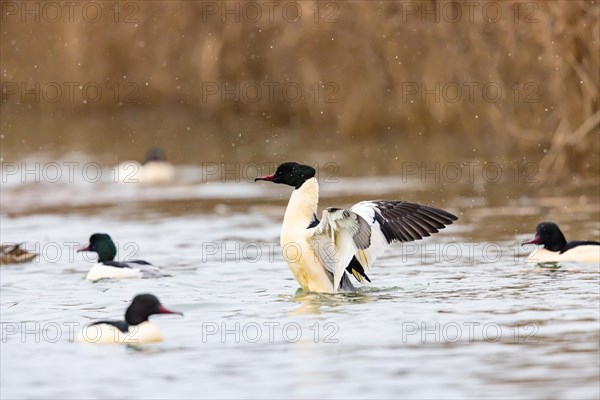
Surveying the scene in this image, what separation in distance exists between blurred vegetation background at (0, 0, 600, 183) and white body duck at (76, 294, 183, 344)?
9582mm

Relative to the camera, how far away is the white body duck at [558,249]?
12984mm

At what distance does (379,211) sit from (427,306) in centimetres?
140

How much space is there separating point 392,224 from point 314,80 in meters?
15.5

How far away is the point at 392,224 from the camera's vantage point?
39.5 feet

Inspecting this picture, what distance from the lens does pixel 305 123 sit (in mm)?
28547

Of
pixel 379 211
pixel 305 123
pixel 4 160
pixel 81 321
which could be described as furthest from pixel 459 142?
pixel 81 321

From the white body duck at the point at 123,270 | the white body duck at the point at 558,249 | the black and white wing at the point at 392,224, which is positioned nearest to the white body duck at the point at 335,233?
the black and white wing at the point at 392,224

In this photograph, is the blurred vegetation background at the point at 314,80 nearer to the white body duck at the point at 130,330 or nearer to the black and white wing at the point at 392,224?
the black and white wing at the point at 392,224

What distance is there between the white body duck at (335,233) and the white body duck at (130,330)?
6.74ft

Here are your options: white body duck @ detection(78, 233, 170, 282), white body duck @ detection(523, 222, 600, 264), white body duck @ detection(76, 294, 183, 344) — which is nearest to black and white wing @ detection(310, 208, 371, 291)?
white body duck @ detection(76, 294, 183, 344)

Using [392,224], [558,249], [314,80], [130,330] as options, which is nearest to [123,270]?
[392,224]

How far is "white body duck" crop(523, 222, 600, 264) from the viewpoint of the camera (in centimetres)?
1298

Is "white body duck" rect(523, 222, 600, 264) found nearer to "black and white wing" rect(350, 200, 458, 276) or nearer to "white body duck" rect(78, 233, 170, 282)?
"black and white wing" rect(350, 200, 458, 276)

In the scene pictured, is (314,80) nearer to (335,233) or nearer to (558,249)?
(558,249)
